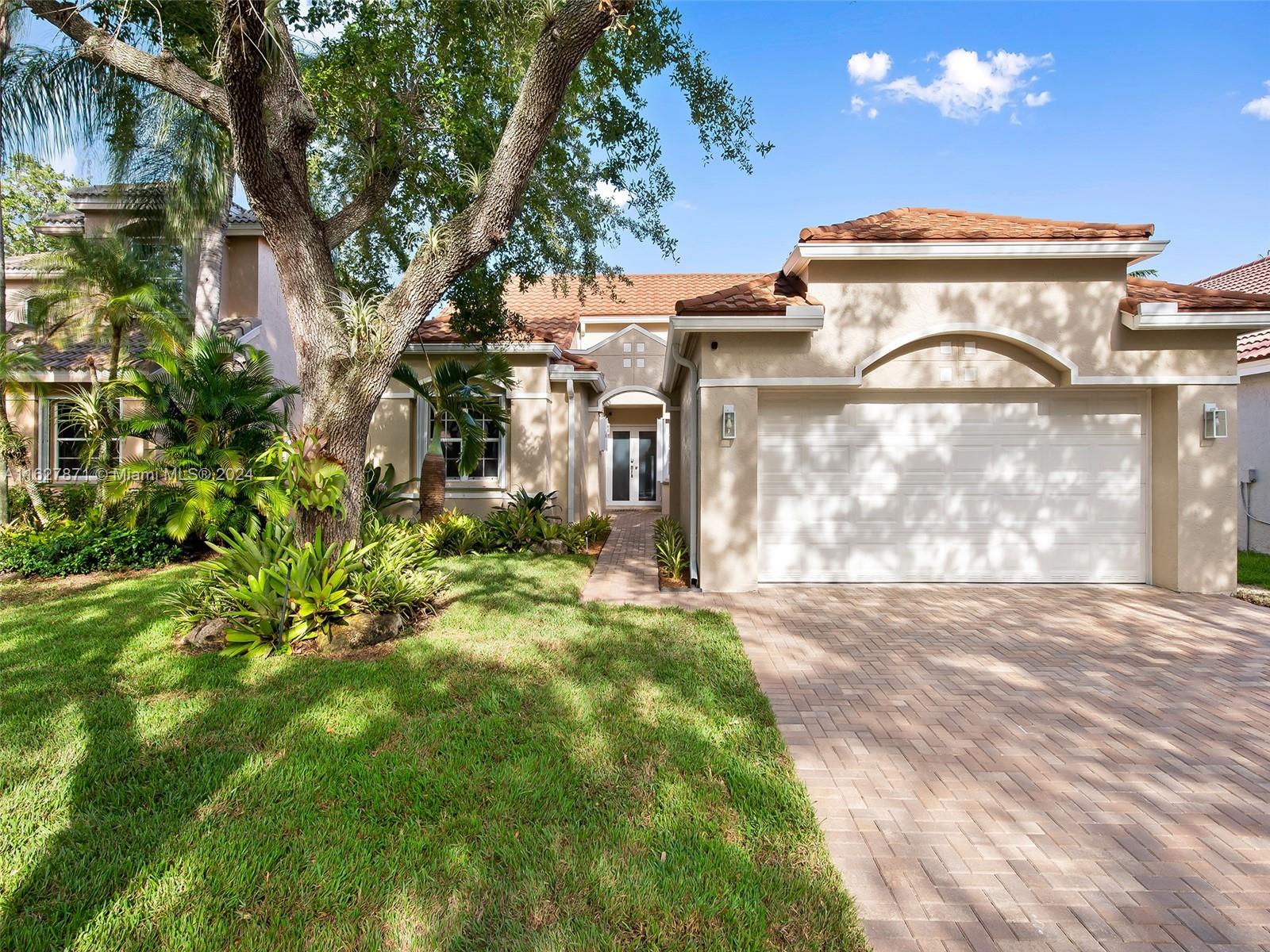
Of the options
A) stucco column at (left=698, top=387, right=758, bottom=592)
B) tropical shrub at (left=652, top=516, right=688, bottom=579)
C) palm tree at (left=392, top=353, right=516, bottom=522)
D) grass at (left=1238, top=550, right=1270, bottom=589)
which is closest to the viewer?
stucco column at (left=698, top=387, right=758, bottom=592)

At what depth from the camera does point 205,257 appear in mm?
13758

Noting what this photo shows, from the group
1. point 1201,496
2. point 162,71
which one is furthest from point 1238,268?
point 162,71

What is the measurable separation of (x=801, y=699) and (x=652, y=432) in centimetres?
1750

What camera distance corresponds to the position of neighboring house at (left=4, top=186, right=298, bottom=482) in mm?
13812

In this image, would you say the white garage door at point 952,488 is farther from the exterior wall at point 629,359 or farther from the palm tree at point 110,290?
the exterior wall at point 629,359

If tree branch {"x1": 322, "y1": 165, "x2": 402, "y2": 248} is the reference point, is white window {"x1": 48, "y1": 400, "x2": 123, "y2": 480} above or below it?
below

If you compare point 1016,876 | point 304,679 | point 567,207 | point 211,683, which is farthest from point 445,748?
point 567,207

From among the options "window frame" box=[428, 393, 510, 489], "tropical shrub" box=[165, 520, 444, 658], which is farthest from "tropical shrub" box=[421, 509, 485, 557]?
"tropical shrub" box=[165, 520, 444, 658]

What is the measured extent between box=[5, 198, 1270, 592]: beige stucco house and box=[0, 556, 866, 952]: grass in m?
3.93

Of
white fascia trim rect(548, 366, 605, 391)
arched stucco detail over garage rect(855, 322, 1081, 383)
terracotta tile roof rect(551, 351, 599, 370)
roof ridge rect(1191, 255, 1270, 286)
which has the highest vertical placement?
roof ridge rect(1191, 255, 1270, 286)

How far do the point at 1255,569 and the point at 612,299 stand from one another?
14674 mm

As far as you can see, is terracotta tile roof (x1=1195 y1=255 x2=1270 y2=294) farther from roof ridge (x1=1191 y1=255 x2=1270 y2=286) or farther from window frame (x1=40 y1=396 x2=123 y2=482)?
window frame (x1=40 y1=396 x2=123 y2=482)

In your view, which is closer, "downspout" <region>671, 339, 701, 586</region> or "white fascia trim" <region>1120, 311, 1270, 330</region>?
"white fascia trim" <region>1120, 311, 1270, 330</region>

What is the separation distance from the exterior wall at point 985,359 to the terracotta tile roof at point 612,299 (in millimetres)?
8351
